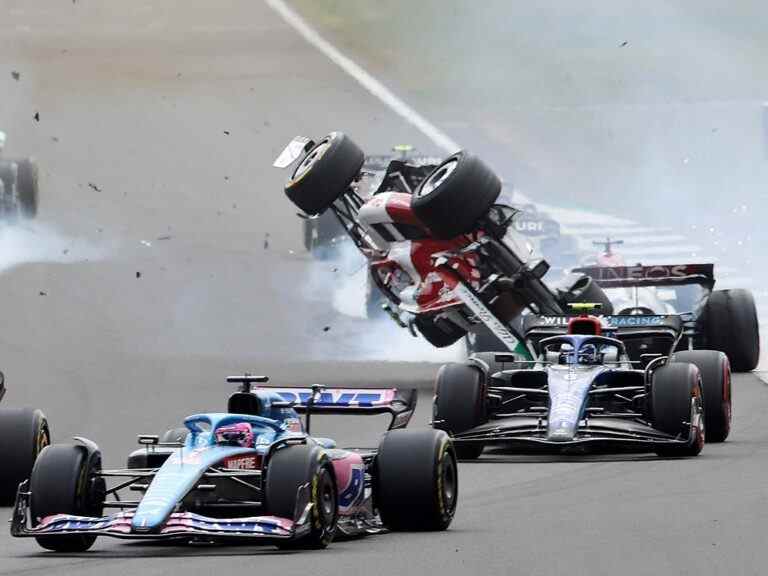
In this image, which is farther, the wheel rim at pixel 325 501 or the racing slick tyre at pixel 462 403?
the racing slick tyre at pixel 462 403

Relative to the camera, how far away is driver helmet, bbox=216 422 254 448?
13.8m

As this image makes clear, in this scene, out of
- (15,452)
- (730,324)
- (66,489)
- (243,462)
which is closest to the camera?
(66,489)

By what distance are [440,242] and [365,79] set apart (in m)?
32.1

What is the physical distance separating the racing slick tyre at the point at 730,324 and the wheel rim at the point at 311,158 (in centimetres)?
534

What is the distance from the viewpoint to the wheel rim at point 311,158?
91.5 ft

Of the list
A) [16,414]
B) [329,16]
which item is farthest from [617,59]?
[16,414]

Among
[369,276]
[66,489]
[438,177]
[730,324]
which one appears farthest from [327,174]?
[66,489]

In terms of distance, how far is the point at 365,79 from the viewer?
58.2m

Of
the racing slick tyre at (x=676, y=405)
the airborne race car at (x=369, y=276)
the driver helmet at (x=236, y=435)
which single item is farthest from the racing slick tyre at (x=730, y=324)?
the driver helmet at (x=236, y=435)

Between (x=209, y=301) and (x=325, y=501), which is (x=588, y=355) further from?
(x=209, y=301)

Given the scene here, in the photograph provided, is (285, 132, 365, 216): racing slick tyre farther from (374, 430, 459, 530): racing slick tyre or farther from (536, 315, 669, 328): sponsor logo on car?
(374, 430, 459, 530): racing slick tyre

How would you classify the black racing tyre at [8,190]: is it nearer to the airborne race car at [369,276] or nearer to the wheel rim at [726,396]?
the airborne race car at [369,276]

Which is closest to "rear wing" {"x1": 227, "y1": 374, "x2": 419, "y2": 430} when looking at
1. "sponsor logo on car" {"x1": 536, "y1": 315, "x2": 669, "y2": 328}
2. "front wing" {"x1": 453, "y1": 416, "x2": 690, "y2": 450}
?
"front wing" {"x1": 453, "y1": 416, "x2": 690, "y2": 450}

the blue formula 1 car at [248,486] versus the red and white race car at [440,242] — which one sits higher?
the red and white race car at [440,242]
